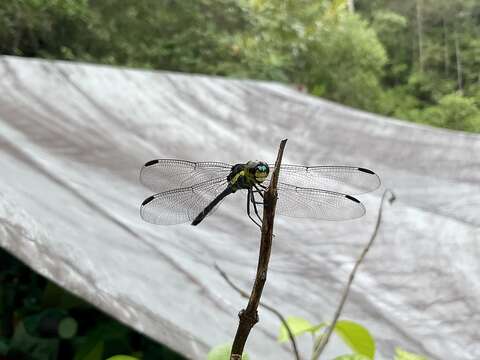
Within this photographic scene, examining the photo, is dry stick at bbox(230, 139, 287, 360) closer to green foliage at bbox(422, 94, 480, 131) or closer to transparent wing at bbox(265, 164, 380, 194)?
transparent wing at bbox(265, 164, 380, 194)

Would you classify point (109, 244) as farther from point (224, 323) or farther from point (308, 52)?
point (308, 52)

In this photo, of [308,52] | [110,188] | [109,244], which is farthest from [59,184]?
[308,52]

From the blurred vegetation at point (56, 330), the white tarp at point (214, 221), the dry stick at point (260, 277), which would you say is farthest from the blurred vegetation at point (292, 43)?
the dry stick at point (260, 277)

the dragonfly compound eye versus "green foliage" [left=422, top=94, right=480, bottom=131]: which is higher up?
"green foliage" [left=422, top=94, right=480, bottom=131]

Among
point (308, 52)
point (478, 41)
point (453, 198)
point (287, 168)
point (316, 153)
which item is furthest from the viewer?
point (478, 41)

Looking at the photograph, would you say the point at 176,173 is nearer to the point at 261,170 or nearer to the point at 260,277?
the point at 261,170

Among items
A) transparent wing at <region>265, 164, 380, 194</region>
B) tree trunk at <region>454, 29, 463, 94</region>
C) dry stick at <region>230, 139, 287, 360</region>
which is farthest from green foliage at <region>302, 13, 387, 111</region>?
dry stick at <region>230, 139, 287, 360</region>
